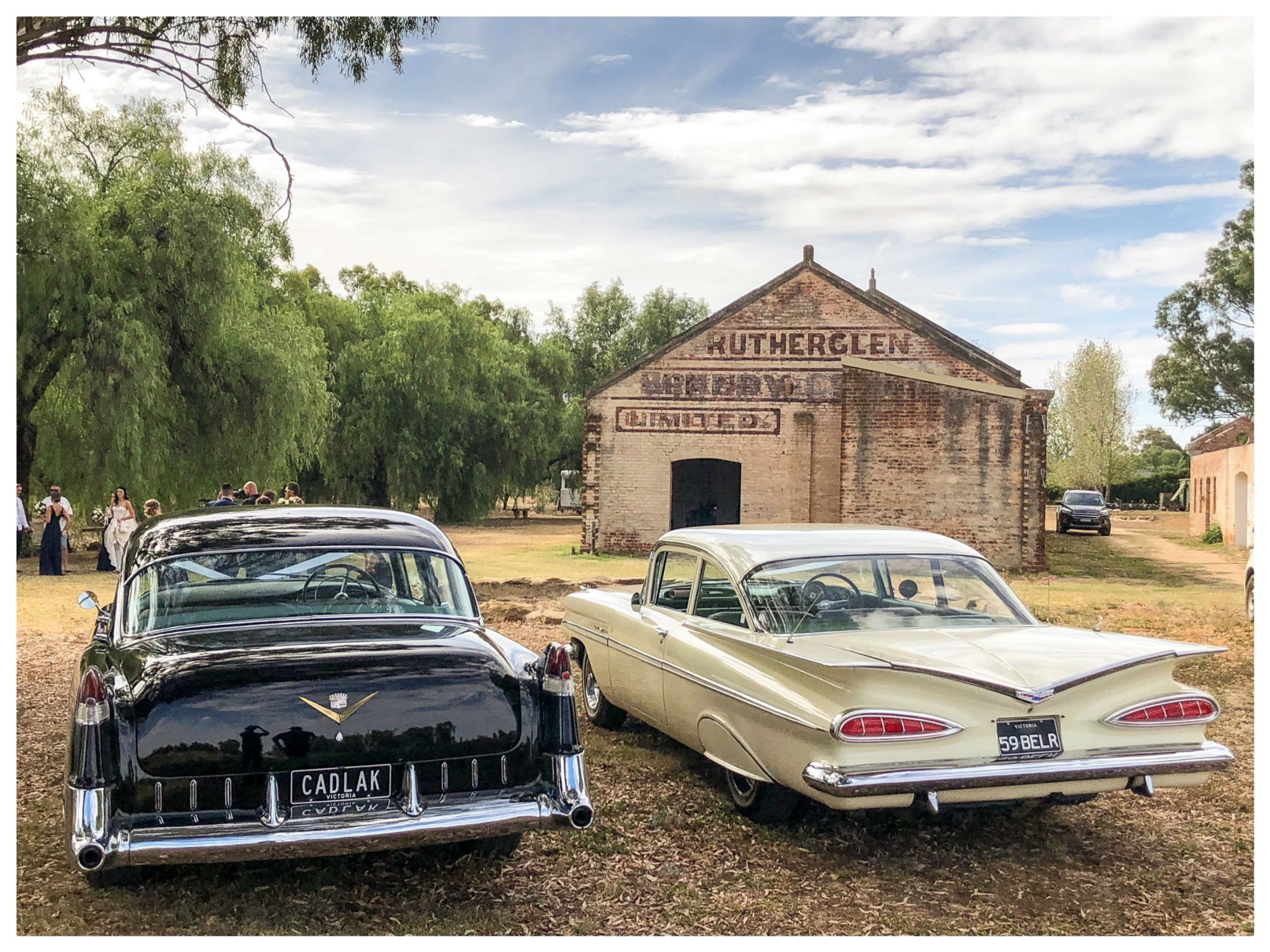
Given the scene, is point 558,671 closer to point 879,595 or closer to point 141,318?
point 879,595

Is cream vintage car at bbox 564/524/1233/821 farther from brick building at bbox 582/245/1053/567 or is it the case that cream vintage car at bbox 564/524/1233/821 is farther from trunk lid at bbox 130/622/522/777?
brick building at bbox 582/245/1053/567

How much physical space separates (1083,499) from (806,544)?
35915mm

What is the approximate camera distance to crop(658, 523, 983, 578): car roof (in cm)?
628

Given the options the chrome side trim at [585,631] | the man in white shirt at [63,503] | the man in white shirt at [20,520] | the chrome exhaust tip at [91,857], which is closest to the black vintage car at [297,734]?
the chrome exhaust tip at [91,857]

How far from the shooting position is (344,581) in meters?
5.88

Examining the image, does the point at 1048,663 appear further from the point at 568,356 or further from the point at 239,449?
the point at 568,356

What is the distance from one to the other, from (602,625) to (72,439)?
57.0ft

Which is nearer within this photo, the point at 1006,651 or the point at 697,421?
the point at 1006,651

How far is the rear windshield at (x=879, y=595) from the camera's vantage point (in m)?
6.02

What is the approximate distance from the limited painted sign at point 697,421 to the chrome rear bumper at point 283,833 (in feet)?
67.2

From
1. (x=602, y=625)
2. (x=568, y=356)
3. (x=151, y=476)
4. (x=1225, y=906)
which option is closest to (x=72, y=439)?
(x=151, y=476)

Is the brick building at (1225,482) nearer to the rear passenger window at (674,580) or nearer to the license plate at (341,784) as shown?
the rear passenger window at (674,580)

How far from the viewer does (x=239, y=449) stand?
74.6ft

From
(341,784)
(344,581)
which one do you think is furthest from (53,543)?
(341,784)
